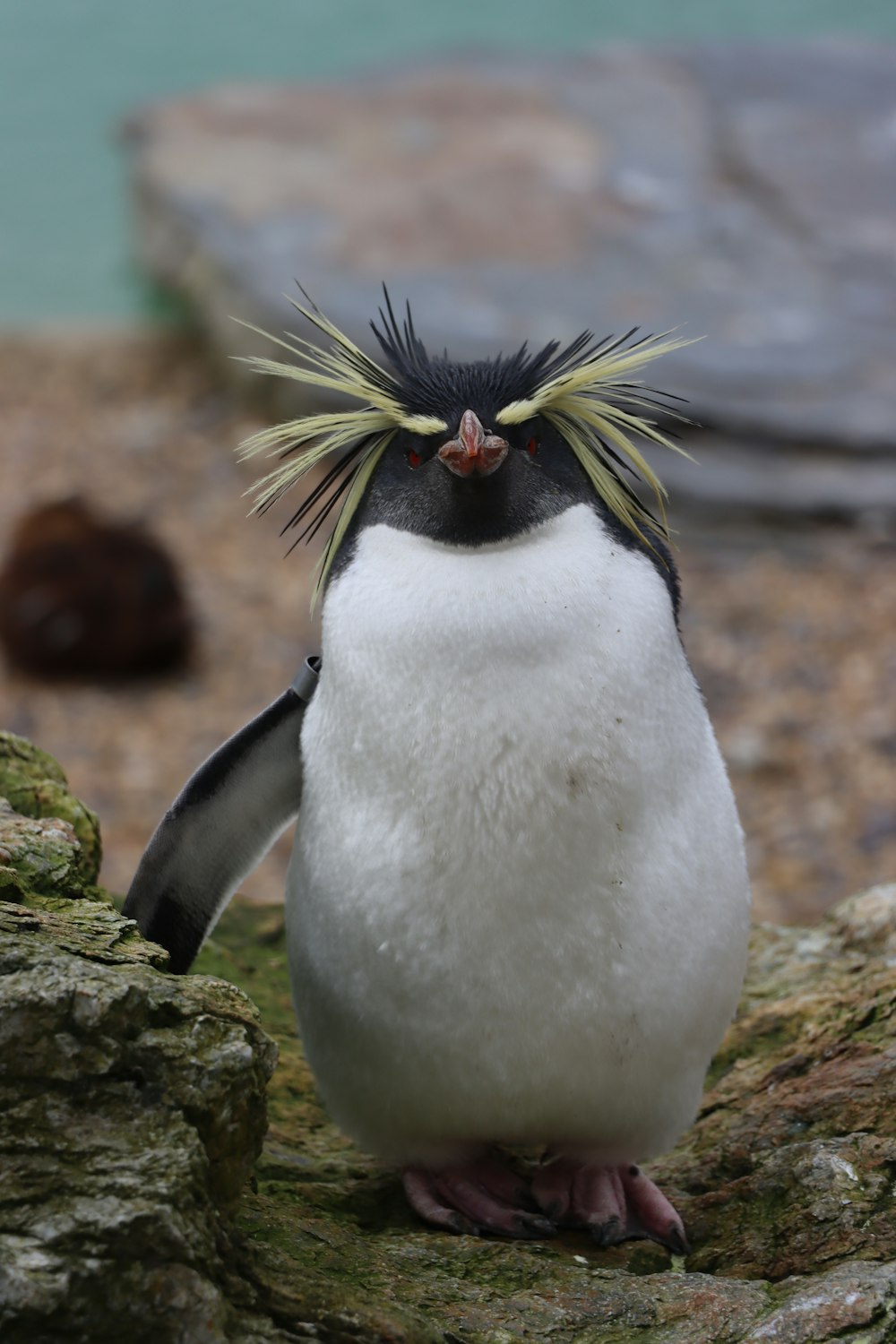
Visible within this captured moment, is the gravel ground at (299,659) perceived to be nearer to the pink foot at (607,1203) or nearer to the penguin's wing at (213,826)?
the penguin's wing at (213,826)

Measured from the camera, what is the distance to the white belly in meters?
2.06

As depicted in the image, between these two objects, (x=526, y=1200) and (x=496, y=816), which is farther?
(x=526, y=1200)

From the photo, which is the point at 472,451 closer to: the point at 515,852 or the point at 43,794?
the point at 515,852

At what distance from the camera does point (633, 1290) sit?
1.84 metres

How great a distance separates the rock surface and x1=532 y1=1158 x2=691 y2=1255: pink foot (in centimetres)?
4

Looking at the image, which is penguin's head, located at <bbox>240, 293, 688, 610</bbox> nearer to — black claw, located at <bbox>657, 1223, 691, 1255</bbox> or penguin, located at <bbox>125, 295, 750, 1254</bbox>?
penguin, located at <bbox>125, 295, 750, 1254</bbox>

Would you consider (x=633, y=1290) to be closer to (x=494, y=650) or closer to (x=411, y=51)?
(x=494, y=650)

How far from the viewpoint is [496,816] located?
6.73 ft

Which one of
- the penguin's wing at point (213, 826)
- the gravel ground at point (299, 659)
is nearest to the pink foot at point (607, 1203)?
the penguin's wing at point (213, 826)

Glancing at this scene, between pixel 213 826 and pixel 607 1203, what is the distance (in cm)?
84

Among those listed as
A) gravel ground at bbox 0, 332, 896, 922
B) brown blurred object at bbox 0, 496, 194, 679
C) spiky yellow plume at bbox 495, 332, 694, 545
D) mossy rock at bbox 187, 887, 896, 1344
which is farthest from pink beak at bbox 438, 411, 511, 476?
brown blurred object at bbox 0, 496, 194, 679

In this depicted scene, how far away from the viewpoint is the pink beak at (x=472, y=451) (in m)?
2.04

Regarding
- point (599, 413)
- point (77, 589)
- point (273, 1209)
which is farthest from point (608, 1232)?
point (77, 589)

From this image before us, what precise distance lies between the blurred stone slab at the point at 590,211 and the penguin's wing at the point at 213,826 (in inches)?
197
